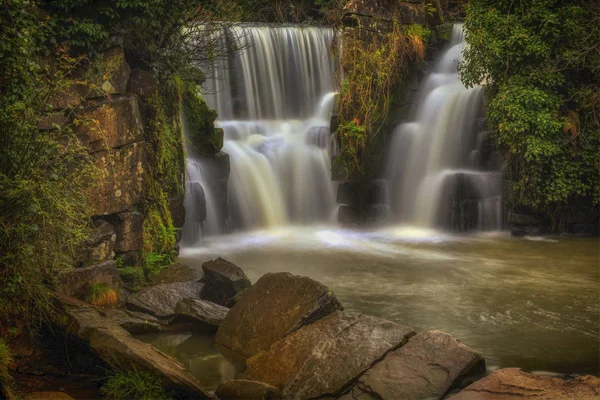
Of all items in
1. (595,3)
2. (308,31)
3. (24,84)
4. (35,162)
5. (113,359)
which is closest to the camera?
(113,359)

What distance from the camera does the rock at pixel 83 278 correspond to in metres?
7.92

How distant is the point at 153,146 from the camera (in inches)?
430

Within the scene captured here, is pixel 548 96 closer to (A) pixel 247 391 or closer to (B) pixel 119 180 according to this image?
(B) pixel 119 180

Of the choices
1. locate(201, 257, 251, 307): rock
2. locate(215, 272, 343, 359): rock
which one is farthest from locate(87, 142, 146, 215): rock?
locate(215, 272, 343, 359): rock

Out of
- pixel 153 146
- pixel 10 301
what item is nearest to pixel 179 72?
pixel 153 146

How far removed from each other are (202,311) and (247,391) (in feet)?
7.32

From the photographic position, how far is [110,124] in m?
9.68

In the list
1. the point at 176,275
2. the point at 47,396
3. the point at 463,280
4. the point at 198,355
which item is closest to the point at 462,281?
the point at 463,280

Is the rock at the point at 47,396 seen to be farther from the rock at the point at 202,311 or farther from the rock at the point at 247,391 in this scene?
the rock at the point at 202,311

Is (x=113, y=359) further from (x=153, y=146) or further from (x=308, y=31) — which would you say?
(x=308, y=31)

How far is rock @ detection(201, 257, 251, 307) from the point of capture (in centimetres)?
931

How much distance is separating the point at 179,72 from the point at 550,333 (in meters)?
6.91

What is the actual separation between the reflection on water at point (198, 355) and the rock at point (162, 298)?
0.48 m

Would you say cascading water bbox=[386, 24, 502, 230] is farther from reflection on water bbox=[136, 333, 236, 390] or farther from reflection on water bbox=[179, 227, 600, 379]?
reflection on water bbox=[136, 333, 236, 390]
